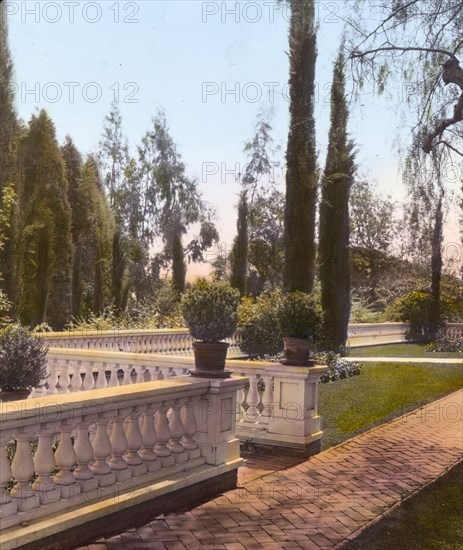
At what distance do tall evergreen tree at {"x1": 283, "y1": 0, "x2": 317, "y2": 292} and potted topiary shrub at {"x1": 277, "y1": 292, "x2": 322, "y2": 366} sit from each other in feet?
32.2

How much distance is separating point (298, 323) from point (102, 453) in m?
4.03

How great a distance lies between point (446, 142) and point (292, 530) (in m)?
5.48

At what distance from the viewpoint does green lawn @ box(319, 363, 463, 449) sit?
396 inches

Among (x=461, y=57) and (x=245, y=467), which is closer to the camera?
(x=245, y=467)

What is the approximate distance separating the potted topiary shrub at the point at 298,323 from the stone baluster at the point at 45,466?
4.14 meters

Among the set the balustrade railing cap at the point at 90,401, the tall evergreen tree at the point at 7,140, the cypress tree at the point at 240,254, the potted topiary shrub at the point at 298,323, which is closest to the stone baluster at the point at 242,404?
the potted topiary shrub at the point at 298,323

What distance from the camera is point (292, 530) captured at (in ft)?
17.3

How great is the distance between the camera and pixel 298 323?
28.0 feet

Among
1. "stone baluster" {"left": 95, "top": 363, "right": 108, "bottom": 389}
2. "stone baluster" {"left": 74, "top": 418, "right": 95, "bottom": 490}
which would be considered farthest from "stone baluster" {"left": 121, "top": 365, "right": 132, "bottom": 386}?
"stone baluster" {"left": 74, "top": 418, "right": 95, "bottom": 490}

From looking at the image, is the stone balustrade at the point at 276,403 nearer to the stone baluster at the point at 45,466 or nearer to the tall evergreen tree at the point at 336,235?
the stone baluster at the point at 45,466

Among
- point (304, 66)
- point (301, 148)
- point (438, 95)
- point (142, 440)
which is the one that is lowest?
point (142, 440)

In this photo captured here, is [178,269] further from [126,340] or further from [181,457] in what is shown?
[181,457]

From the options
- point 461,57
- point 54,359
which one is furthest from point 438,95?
point 54,359

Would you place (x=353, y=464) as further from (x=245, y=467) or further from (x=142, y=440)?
(x=142, y=440)
